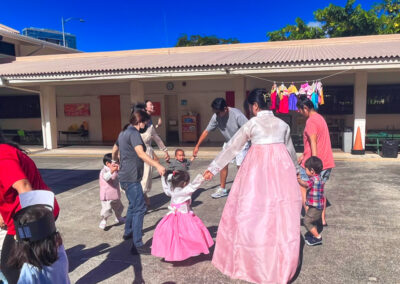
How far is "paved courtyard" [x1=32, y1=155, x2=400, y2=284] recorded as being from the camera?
11.6ft

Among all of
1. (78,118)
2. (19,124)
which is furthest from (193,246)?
(19,124)

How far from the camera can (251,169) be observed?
3348mm

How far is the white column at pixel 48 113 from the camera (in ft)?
45.1

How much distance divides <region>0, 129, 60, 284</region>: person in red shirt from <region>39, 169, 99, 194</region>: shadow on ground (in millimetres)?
5299

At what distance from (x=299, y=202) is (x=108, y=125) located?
14.6m

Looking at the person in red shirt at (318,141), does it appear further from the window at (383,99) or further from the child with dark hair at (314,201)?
the window at (383,99)

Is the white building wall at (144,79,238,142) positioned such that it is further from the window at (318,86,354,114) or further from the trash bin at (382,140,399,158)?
the trash bin at (382,140,399,158)

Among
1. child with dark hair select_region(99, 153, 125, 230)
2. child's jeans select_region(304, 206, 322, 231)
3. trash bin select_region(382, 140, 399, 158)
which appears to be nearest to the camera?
child's jeans select_region(304, 206, 322, 231)

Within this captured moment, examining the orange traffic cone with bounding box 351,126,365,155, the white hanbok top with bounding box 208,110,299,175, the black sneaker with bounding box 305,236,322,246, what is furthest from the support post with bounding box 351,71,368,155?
the white hanbok top with bounding box 208,110,299,175

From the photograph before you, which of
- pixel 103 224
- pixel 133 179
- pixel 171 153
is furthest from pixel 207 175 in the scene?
pixel 171 153

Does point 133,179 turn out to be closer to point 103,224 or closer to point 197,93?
point 103,224

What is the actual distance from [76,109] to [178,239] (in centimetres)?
1502

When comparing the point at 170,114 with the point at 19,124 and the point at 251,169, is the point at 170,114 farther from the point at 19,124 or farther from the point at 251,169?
the point at 251,169

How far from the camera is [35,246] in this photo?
6.23ft
